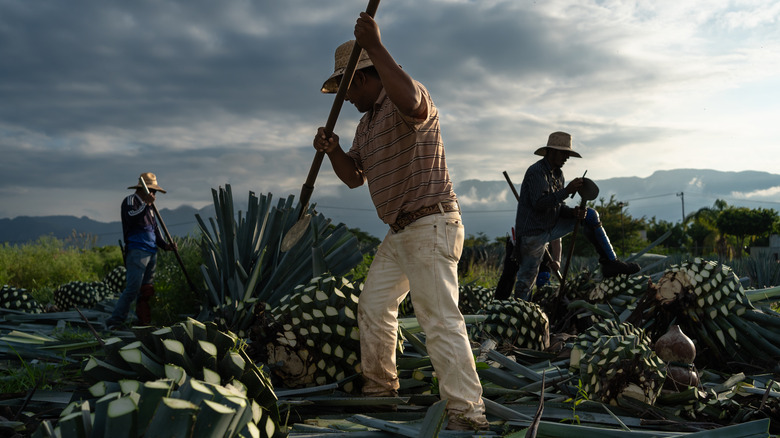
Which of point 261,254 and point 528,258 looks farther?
point 528,258

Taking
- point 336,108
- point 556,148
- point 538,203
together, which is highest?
point 556,148

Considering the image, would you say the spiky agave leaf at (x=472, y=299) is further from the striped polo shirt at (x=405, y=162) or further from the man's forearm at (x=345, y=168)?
the striped polo shirt at (x=405, y=162)

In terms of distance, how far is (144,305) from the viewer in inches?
245

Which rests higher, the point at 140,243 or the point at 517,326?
the point at 140,243

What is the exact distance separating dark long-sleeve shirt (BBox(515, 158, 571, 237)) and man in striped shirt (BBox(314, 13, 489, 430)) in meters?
3.20

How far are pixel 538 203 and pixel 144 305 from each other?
4.24m

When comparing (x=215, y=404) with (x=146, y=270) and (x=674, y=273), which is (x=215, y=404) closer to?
(x=674, y=273)

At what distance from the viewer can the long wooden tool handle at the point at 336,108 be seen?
2.84 metres

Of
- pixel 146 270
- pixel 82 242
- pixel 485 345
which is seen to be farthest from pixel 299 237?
pixel 82 242

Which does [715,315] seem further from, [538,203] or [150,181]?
[150,181]

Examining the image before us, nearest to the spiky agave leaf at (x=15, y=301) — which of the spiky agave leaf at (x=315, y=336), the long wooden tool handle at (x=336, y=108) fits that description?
the long wooden tool handle at (x=336, y=108)

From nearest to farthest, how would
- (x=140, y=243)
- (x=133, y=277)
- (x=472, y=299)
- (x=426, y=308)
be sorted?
(x=426, y=308), (x=472, y=299), (x=133, y=277), (x=140, y=243)

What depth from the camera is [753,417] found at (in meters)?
2.48

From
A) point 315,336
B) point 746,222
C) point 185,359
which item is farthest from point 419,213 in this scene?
point 746,222
